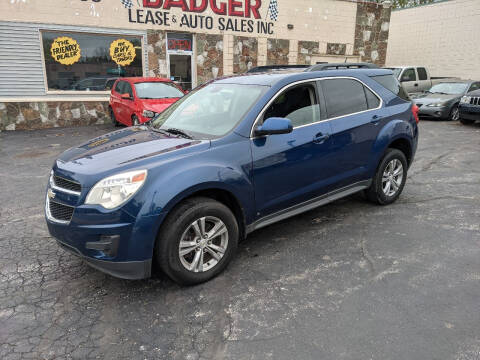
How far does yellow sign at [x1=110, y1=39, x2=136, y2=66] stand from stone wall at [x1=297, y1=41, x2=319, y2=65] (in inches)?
283

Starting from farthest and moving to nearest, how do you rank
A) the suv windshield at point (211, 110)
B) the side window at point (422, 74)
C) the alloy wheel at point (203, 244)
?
the side window at point (422, 74) → the suv windshield at point (211, 110) → the alloy wheel at point (203, 244)

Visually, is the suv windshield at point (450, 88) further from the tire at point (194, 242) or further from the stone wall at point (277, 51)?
the tire at point (194, 242)

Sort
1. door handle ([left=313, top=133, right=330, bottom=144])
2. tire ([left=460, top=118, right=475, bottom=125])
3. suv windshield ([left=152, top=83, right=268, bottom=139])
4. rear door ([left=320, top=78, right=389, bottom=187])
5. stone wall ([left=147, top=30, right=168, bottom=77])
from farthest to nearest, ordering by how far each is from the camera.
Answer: stone wall ([left=147, top=30, right=168, bottom=77]), tire ([left=460, top=118, right=475, bottom=125]), rear door ([left=320, top=78, right=389, bottom=187]), door handle ([left=313, top=133, right=330, bottom=144]), suv windshield ([left=152, top=83, right=268, bottom=139])

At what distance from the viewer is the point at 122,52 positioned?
1395 cm

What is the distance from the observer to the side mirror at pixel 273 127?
3.60 meters

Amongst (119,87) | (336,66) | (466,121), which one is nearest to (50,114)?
(119,87)

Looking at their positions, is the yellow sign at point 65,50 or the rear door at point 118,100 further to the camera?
the yellow sign at point 65,50

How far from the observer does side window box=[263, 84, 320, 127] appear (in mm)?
3930

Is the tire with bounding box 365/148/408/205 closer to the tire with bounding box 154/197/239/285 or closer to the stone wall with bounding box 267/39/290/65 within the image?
the tire with bounding box 154/197/239/285

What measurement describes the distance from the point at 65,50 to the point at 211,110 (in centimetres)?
1127

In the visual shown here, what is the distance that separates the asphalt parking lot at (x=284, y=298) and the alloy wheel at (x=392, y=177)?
35 cm

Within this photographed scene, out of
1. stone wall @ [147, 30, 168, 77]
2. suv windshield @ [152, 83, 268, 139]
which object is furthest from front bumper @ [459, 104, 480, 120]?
suv windshield @ [152, 83, 268, 139]

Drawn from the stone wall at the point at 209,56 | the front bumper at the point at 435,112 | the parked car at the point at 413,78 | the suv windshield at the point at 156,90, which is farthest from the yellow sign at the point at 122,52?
the parked car at the point at 413,78

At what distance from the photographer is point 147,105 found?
33.0ft
